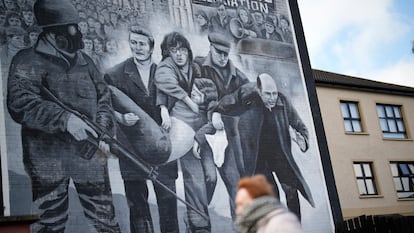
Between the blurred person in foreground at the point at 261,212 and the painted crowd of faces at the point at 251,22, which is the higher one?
the painted crowd of faces at the point at 251,22

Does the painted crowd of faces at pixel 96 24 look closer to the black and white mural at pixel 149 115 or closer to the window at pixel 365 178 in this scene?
the black and white mural at pixel 149 115

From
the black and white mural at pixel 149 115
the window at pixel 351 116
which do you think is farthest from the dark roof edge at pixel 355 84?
the black and white mural at pixel 149 115

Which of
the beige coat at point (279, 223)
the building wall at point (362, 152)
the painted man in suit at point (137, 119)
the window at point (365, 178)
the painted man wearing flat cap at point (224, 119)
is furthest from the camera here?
the window at point (365, 178)

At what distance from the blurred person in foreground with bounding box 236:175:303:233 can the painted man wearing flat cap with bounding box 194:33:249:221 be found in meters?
13.1

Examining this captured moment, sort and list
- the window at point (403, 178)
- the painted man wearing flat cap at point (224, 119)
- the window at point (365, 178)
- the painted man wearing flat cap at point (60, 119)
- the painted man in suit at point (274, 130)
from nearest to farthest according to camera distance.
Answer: the painted man wearing flat cap at point (60, 119) → the painted man wearing flat cap at point (224, 119) → the painted man in suit at point (274, 130) → the window at point (365, 178) → the window at point (403, 178)

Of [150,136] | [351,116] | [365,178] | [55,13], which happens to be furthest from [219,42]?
[365,178]

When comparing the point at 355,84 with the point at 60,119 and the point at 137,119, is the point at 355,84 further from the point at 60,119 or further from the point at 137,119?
the point at 60,119

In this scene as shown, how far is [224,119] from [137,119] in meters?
3.04

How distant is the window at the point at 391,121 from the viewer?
974 inches

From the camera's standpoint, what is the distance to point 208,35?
1862cm

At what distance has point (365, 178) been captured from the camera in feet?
75.5

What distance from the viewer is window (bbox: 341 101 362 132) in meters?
23.4

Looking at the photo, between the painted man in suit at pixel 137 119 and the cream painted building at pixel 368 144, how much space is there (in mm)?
8548

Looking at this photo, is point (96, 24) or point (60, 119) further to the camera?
point (96, 24)
